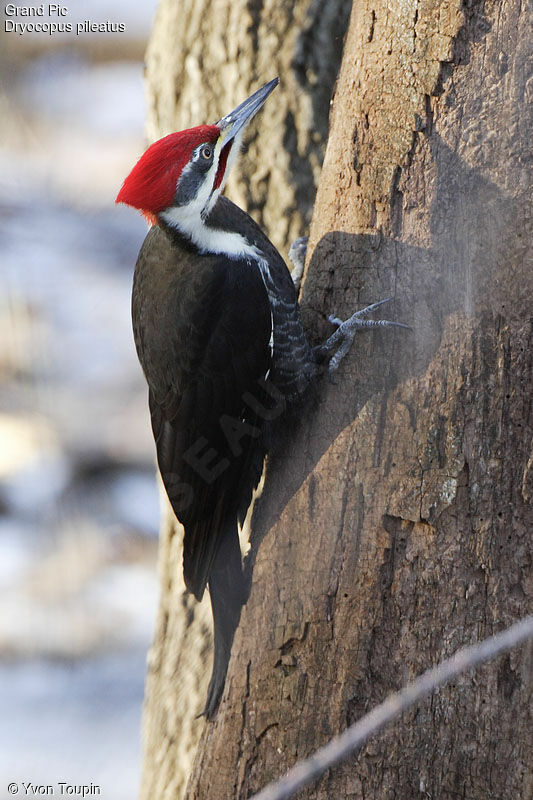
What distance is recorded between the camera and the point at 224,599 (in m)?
1.97

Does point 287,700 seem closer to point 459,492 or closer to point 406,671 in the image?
point 406,671

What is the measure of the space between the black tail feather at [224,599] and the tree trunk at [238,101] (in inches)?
29.1

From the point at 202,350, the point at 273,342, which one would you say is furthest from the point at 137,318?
the point at 273,342

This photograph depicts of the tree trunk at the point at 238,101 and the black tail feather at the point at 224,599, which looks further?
the tree trunk at the point at 238,101

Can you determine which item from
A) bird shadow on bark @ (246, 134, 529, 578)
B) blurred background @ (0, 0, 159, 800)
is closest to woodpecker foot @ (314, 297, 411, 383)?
bird shadow on bark @ (246, 134, 529, 578)

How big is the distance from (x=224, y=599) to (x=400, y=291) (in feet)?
2.73

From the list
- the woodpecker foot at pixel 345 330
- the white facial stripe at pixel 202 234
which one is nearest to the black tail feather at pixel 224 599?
the woodpecker foot at pixel 345 330

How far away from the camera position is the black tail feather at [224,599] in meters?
Answer: 1.92

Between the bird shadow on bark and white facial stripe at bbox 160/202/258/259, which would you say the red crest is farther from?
the bird shadow on bark

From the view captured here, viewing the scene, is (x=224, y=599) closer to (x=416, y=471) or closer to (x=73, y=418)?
(x=416, y=471)

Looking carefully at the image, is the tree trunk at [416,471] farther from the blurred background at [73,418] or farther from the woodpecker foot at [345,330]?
the blurred background at [73,418]

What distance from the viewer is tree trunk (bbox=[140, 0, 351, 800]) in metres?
2.67

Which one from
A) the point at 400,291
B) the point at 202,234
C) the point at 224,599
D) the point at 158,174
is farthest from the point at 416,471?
the point at 158,174

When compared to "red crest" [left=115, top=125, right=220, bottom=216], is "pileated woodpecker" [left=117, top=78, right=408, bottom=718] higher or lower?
lower
